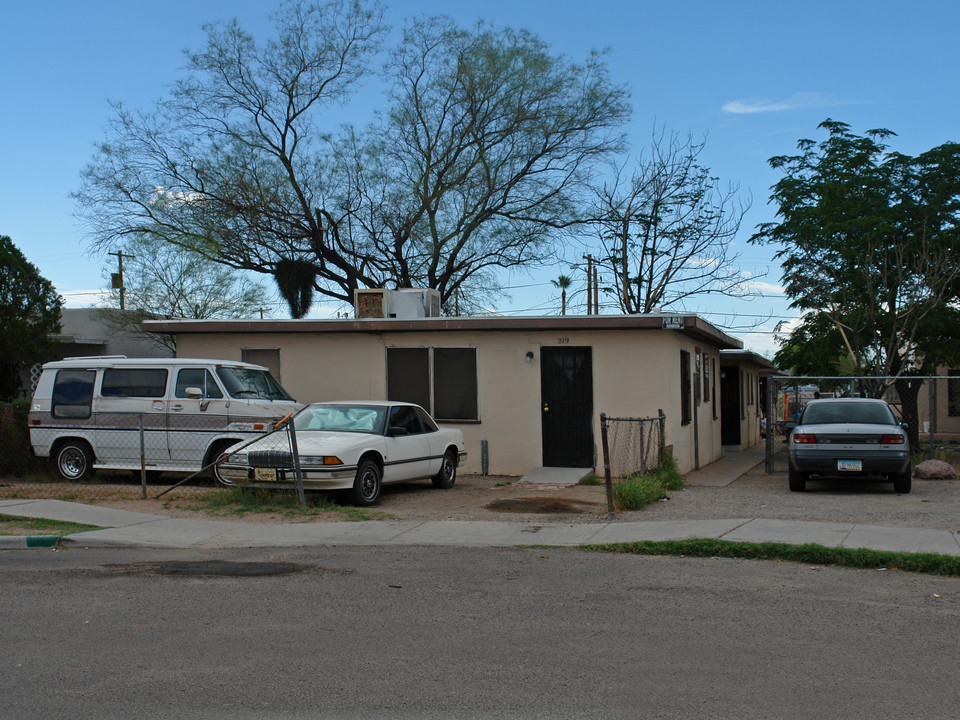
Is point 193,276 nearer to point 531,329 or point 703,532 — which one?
point 531,329

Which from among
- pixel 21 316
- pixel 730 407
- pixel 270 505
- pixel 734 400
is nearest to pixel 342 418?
pixel 270 505

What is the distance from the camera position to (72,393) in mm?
15266

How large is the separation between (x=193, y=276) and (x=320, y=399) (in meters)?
21.8

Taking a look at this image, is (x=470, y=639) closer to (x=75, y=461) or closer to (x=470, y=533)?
(x=470, y=533)

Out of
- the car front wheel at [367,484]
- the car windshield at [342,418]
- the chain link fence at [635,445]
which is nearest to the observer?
the car front wheel at [367,484]

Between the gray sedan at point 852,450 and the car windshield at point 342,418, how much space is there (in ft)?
21.4

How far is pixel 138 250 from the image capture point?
3647 cm

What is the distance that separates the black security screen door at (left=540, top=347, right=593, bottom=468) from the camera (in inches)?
648

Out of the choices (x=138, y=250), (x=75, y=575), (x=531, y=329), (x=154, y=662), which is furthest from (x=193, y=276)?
(x=154, y=662)

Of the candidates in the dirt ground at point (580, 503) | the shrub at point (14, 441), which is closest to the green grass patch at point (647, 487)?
the dirt ground at point (580, 503)

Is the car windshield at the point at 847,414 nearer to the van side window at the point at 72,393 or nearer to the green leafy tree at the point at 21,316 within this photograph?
the van side window at the point at 72,393

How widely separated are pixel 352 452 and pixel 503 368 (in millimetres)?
5221

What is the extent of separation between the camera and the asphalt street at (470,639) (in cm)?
476

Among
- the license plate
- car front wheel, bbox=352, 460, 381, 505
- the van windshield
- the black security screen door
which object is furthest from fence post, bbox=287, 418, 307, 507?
the black security screen door
